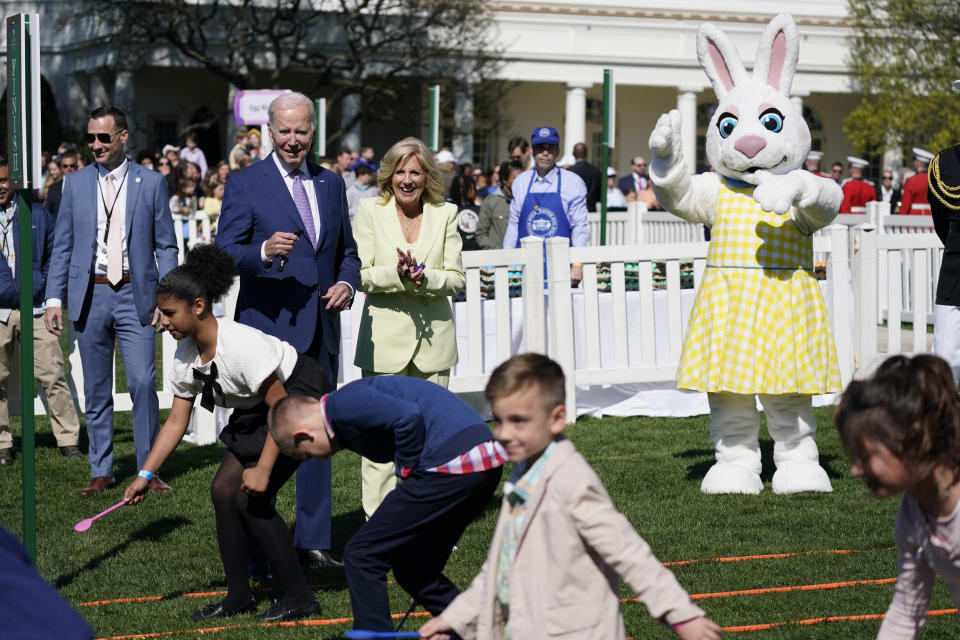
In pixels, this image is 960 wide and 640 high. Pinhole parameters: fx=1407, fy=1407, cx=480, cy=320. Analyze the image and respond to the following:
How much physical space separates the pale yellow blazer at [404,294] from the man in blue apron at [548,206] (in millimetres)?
3688

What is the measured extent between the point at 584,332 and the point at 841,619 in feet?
16.5

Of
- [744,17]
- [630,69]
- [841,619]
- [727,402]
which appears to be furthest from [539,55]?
[841,619]

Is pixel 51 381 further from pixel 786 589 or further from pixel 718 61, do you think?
pixel 786 589

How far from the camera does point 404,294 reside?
6.45m

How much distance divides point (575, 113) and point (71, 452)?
3270 cm

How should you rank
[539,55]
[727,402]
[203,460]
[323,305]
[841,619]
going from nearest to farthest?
[841,619] < [323,305] < [727,402] < [203,460] < [539,55]

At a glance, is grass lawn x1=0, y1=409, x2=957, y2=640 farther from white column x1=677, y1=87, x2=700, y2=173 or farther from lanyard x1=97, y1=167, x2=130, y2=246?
white column x1=677, y1=87, x2=700, y2=173

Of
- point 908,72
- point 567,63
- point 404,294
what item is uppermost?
point 567,63

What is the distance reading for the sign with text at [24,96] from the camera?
5375 mm

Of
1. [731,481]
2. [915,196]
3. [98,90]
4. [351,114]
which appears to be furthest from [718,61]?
[98,90]

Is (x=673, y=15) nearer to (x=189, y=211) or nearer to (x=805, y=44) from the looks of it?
(x=805, y=44)

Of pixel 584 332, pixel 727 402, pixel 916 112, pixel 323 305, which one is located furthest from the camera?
pixel 916 112

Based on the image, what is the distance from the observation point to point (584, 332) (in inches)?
392

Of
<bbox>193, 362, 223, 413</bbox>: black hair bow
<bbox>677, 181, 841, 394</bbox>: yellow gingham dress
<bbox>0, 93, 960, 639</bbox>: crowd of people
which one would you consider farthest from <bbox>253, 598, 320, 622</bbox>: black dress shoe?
<bbox>677, 181, 841, 394</bbox>: yellow gingham dress
